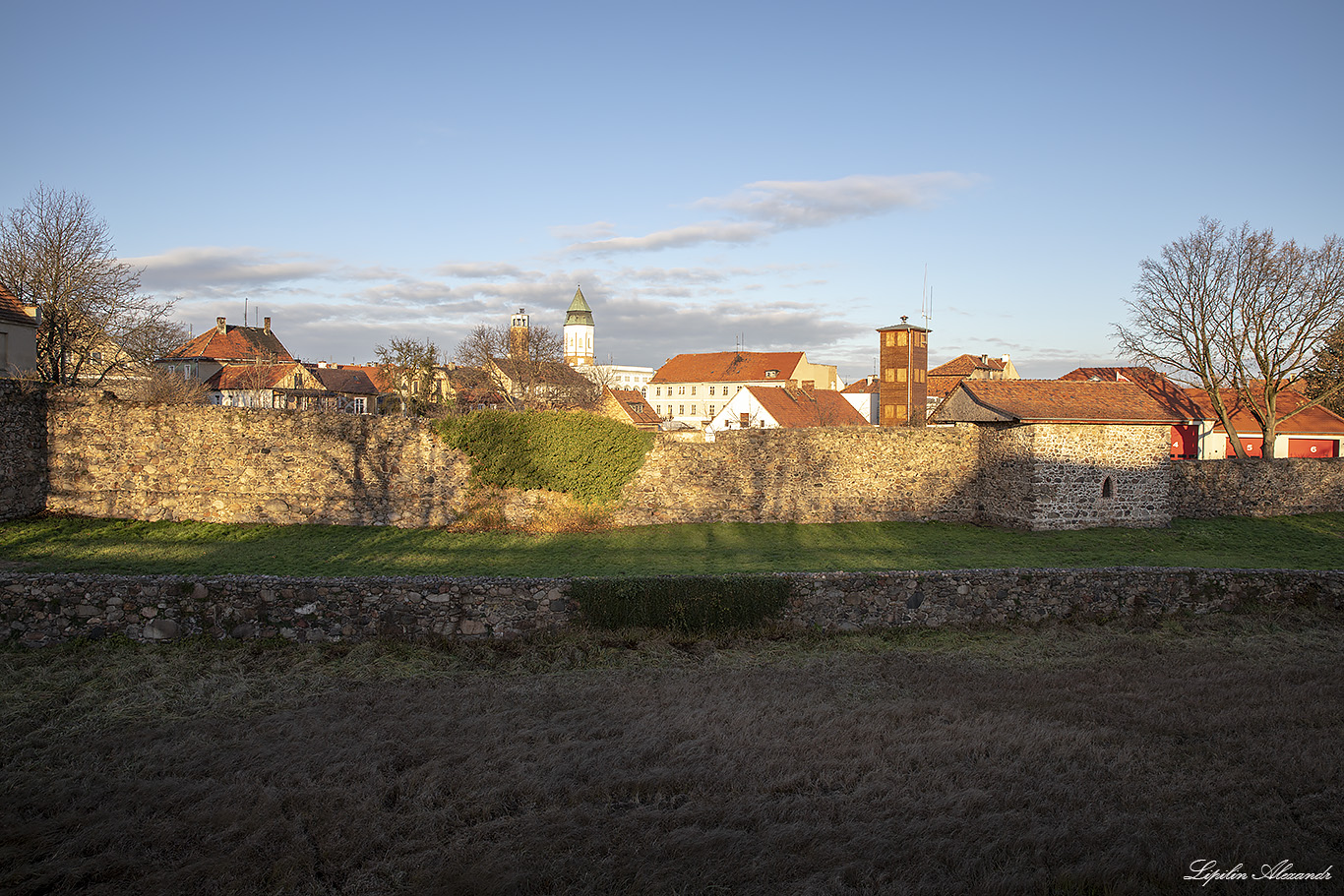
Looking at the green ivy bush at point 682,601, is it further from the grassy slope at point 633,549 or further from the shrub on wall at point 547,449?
the shrub on wall at point 547,449

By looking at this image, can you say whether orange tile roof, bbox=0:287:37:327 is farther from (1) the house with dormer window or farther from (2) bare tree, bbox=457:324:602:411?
(1) the house with dormer window

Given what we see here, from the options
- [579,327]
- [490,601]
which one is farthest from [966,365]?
[579,327]

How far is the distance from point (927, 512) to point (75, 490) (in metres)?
22.4

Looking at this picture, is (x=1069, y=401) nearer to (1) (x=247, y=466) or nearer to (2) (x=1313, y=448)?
(1) (x=247, y=466)

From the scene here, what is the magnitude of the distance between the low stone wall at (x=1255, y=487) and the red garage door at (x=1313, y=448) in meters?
12.8

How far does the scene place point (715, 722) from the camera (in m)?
8.48

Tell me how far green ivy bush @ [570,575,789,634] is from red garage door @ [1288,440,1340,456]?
122 feet

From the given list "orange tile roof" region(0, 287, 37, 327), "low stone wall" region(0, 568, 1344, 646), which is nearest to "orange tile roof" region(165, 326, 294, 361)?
"orange tile roof" region(0, 287, 37, 327)

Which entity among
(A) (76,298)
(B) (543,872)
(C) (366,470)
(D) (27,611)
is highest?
(A) (76,298)

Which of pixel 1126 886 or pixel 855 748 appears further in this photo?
pixel 855 748

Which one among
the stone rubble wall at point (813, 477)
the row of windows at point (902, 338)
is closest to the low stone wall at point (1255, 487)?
the stone rubble wall at point (813, 477)

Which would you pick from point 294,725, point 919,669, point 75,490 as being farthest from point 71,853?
point 75,490

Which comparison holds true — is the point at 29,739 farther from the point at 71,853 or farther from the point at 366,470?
the point at 366,470

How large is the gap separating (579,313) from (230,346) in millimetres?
94823
